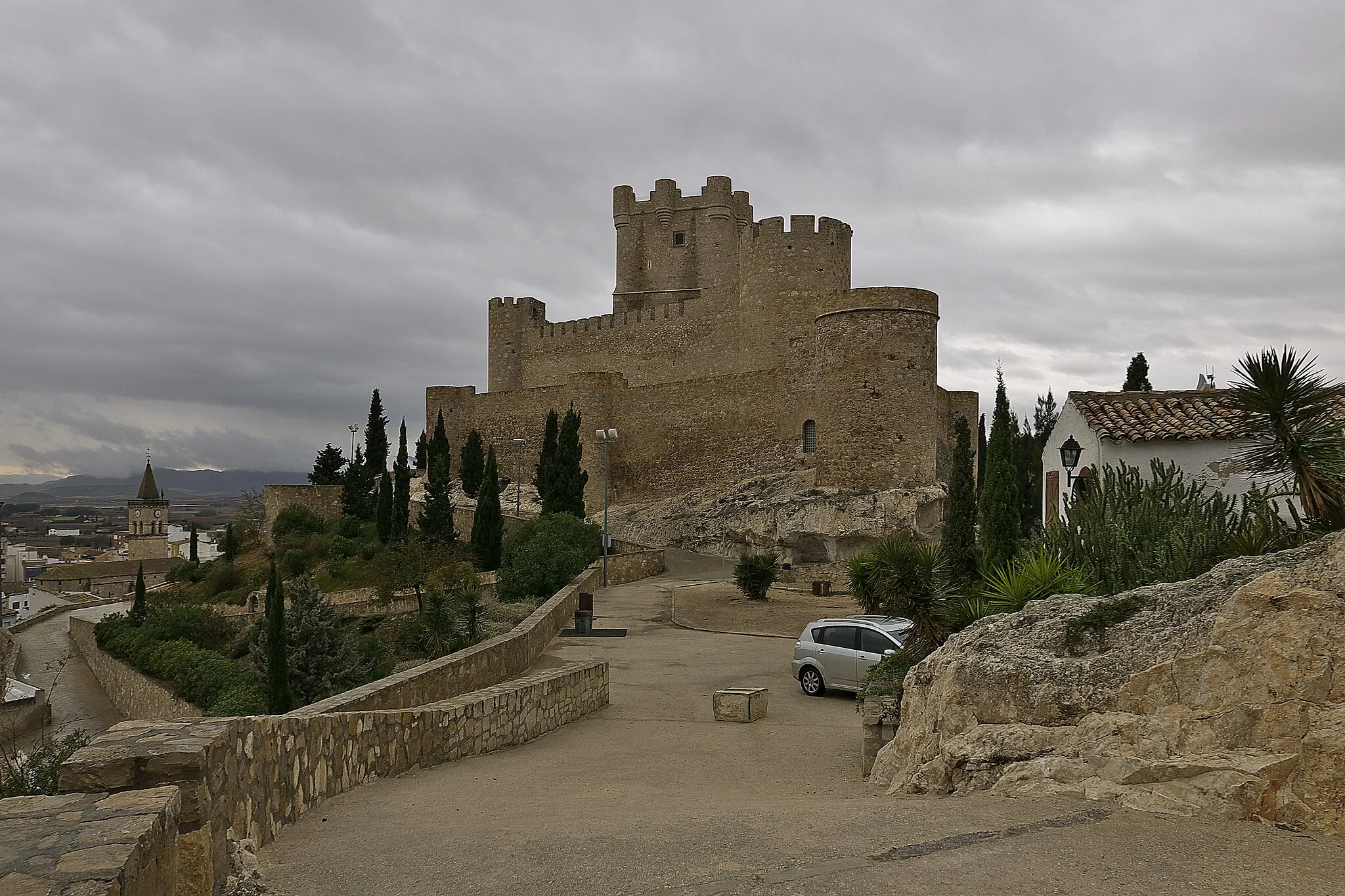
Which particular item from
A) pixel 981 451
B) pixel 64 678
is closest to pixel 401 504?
pixel 64 678

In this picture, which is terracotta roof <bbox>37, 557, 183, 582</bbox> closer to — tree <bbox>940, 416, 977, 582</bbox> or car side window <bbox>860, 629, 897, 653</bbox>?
tree <bbox>940, 416, 977, 582</bbox>

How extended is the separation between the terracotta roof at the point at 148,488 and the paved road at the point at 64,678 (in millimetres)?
27605

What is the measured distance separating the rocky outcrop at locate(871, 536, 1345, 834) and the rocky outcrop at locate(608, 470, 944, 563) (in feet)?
73.4

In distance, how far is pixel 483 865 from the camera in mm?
4820

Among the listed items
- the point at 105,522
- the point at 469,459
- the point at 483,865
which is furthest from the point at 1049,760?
the point at 105,522

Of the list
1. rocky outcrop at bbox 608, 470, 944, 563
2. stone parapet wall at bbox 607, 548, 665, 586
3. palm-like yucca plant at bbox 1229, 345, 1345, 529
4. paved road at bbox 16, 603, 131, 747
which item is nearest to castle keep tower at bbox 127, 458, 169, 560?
paved road at bbox 16, 603, 131, 747

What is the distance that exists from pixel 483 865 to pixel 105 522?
202 metres

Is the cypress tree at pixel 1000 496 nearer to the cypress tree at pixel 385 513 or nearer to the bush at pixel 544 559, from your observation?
the bush at pixel 544 559

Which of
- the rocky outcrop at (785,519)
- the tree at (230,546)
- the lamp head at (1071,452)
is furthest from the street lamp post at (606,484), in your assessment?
the tree at (230,546)

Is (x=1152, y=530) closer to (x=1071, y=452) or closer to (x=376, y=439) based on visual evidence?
(x=1071, y=452)

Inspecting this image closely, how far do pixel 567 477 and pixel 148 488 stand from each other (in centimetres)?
6406

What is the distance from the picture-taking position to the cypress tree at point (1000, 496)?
53.4ft

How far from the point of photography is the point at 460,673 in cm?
1118

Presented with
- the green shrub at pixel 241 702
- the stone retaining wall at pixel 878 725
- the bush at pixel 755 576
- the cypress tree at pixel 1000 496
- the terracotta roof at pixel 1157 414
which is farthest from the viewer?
the bush at pixel 755 576
